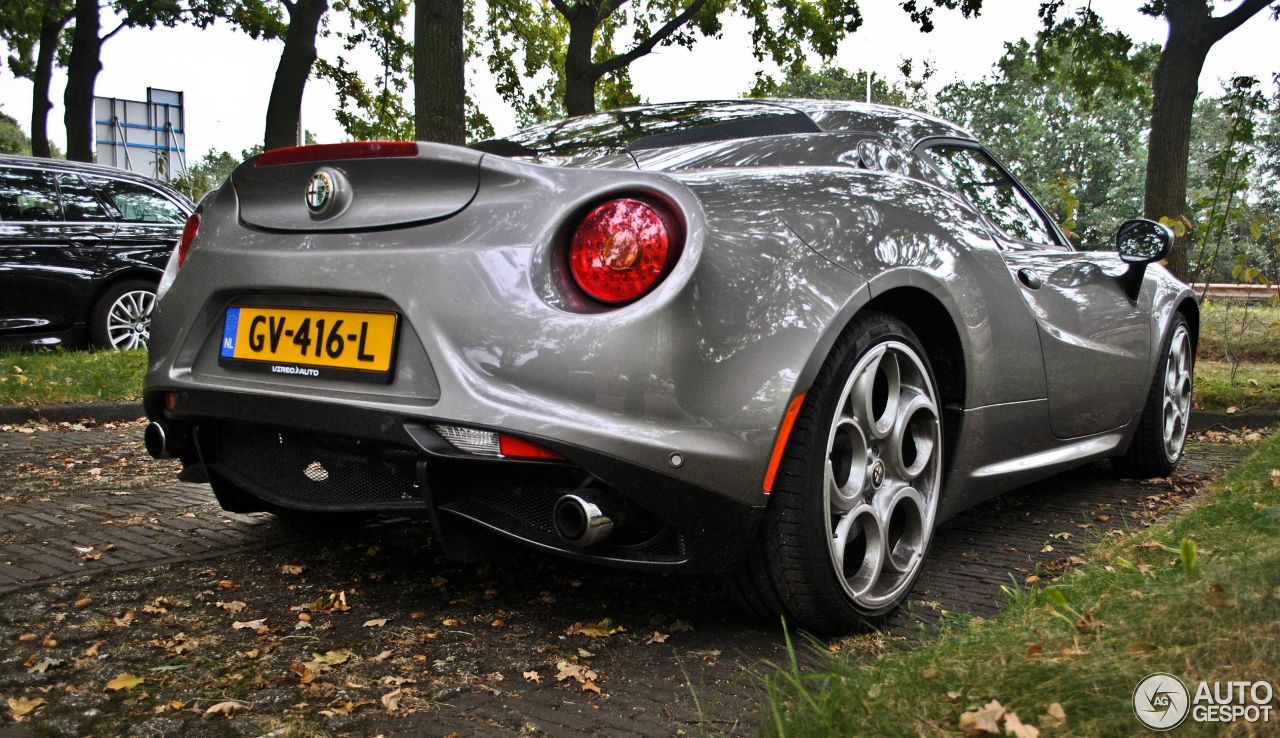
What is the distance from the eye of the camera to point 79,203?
8992 millimetres

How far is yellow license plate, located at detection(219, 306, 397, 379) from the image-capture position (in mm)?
2645

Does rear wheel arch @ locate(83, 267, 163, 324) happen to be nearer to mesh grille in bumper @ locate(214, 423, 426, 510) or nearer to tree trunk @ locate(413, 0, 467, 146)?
tree trunk @ locate(413, 0, 467, 146)

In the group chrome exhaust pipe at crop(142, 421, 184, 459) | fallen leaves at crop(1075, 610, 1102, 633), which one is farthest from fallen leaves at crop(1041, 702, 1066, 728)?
chrome exhaust pipe at crop(142, 421, 184, 459)

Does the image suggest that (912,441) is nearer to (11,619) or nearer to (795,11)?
(11,619)

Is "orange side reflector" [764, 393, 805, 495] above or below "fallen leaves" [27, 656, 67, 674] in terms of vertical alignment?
above

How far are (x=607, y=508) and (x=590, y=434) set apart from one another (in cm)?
18

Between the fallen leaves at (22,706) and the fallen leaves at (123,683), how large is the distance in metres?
0.13

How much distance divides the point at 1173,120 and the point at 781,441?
923cm

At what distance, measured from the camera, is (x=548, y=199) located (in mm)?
2582

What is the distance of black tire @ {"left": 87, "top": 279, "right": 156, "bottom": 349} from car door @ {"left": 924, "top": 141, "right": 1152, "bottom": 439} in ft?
22.6

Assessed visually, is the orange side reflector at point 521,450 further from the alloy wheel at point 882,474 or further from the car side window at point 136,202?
the car side window at point 136,202

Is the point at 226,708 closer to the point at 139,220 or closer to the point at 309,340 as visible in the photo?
the point at 309,340

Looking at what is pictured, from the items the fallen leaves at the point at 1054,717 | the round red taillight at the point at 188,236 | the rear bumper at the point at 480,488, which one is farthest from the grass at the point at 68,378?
the fallen leaves at the point at 1054,717

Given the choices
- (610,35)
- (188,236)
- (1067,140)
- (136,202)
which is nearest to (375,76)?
(610,35)
